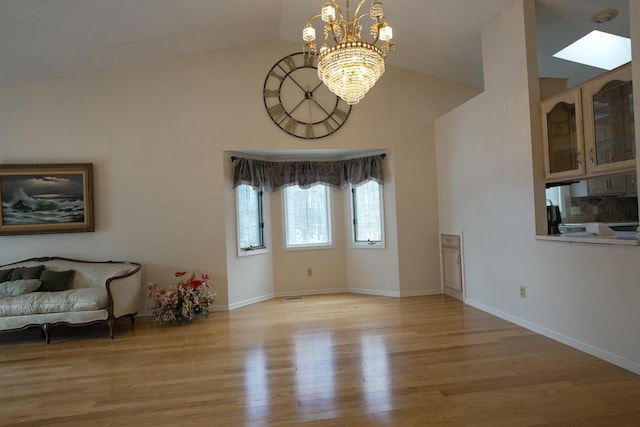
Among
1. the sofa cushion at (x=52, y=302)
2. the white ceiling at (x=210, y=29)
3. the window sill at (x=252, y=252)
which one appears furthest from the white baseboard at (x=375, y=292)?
the sofa cushion at (x=52, y=302)

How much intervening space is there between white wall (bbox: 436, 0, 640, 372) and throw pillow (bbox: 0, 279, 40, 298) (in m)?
5.10

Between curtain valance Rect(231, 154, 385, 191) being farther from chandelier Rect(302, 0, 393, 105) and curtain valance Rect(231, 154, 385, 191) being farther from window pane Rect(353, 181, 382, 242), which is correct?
chandelier Rect(302, 0, 393, 105)

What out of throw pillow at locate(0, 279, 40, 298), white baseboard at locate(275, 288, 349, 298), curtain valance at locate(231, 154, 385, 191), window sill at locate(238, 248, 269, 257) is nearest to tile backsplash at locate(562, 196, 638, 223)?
curtain valance at locate(231, 154, 385, 191)

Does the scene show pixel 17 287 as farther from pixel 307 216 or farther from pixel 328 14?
pixel 328 14

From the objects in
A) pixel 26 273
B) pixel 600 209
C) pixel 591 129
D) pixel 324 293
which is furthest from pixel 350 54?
pixel 26 273

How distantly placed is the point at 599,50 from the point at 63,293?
22.3ft

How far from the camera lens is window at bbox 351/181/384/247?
5637 millimetres

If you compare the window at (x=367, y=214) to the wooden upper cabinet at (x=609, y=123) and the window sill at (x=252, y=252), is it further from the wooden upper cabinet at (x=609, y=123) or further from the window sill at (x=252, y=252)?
the wooden upper cabinet at (x=609, y=123)

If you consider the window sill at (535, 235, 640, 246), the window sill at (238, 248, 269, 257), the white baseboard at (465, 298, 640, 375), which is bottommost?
the white baseboard at (465, 298, 640, 375)

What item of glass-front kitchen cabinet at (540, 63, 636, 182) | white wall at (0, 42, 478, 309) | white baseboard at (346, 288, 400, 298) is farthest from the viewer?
white baseboard at (346, 288, 400, 298)

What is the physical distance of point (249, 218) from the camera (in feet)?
18.2

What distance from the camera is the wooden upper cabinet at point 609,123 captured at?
9.02ft

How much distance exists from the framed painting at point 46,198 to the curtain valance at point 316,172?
2.16 meters

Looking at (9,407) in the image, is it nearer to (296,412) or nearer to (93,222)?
(296,412)
